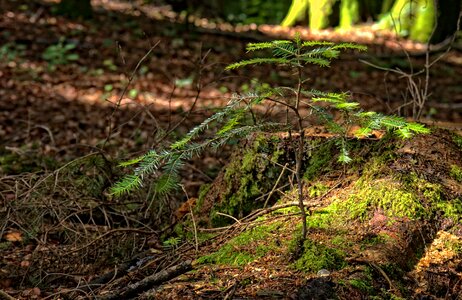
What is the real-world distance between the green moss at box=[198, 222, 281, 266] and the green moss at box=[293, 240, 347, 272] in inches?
7.6

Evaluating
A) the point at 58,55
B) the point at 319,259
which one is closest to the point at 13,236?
the point at 319,259

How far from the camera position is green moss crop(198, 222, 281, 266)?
2701 mm

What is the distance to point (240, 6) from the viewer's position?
1363 cm

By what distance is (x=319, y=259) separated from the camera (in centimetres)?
256

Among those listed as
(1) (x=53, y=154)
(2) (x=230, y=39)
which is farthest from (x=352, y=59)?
(1) (x=53, y=154)

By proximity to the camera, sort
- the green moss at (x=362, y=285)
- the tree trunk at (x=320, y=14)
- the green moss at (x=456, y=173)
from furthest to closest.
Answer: the tree trunk at (x=320, y=14)
the green moss at (x=456, y=173)
the green moss at (x=362, y=285)

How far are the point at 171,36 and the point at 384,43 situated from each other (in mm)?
4461

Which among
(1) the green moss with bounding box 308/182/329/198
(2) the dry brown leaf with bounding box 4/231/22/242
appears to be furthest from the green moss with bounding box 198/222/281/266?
(2) the dry brown leaf with bounding box 4/231/22/242

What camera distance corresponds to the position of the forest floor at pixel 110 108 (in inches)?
148

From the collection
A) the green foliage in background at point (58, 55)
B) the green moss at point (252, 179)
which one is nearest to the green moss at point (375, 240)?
the green moss at point (252, 179)

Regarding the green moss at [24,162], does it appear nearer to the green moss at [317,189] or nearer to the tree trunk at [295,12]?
the green moss at [317,189]

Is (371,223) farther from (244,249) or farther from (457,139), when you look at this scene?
(457,139)

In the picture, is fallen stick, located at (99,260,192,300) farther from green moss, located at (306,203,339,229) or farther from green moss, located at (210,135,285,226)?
green moss, located at (210,135,285,226)

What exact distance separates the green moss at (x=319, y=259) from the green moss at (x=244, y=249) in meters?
0.19
